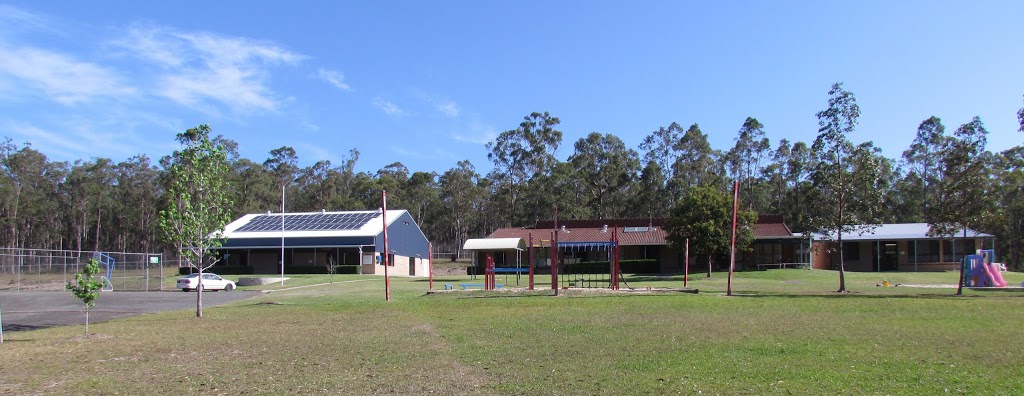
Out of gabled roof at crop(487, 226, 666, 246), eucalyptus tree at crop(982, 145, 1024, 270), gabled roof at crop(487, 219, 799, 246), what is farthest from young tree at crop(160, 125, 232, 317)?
eucalyptus tree at crop(982, 145, 1024, 270)

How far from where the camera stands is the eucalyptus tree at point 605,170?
84812 millimetres

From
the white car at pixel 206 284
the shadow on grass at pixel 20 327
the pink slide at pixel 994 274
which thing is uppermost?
the pink slide at pixel 994 274

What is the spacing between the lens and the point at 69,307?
27.1 meters

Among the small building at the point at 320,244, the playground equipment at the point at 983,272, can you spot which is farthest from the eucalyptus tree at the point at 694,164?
the playground equipment at the point at 983,272

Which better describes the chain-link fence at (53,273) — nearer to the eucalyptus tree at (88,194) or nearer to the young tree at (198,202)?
the young tree at (198,202)

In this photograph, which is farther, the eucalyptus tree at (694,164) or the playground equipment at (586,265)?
the eucalyptus tree at (694,164)

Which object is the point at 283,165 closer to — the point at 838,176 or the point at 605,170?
the point at 605,170

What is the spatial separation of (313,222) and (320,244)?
6516mm

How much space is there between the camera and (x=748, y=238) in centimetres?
4831

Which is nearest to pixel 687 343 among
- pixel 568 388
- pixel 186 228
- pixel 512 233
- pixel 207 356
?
pixel 568 388

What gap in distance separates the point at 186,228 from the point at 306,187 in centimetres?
8550

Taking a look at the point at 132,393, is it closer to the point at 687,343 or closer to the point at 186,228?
the point at 687,343

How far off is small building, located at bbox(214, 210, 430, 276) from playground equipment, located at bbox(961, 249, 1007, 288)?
1651 inches

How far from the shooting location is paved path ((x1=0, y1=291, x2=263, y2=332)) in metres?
21.4
